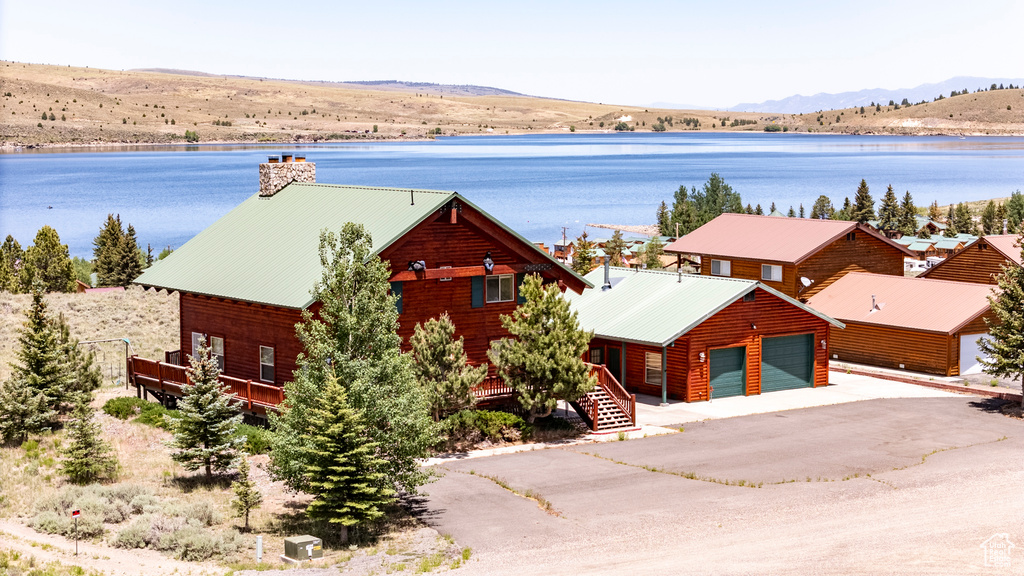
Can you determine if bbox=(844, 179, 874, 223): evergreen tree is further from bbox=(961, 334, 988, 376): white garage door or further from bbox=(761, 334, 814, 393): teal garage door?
bbox=(761, 334, 814, 393): teal garage door

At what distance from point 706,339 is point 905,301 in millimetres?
12797

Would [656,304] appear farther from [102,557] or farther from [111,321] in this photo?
[111,321]

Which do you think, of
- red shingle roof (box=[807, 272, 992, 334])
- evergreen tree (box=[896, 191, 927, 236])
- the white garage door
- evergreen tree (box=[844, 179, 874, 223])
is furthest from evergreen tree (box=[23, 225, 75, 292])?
evergreen tree (box=[896, 191, 927, 236])

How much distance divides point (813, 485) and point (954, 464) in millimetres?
4992

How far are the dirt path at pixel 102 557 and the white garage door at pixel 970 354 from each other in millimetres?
34284

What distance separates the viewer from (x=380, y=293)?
2520cm

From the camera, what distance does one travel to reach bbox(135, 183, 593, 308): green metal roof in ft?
111

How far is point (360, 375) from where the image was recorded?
2458 centimetres

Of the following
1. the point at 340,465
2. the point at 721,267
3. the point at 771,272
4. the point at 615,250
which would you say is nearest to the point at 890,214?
the point at 615,250

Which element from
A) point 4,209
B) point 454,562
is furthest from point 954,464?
point 4,209

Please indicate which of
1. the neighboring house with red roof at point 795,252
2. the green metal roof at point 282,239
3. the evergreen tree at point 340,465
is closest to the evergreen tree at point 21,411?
the green metal roof at point 282,239

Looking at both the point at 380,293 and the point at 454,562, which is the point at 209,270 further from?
the point at 454,562

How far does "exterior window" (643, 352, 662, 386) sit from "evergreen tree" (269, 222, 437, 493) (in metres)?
16.5

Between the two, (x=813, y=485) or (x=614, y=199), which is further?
(x=614, y=199)
